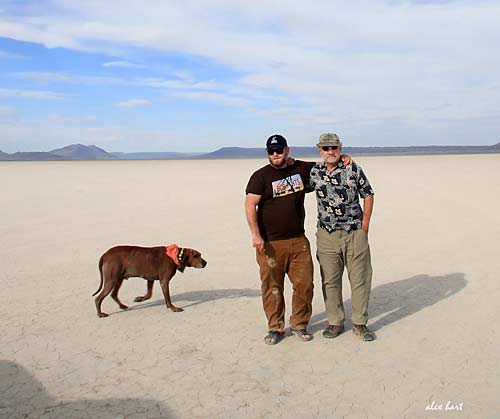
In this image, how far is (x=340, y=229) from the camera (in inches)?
208

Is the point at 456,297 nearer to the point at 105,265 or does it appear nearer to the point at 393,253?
the point at 393,253

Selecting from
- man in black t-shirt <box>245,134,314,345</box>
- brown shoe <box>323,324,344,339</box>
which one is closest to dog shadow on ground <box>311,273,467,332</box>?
brown shoe <box>323,324,344,339</box>

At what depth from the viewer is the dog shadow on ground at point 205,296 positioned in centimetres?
684

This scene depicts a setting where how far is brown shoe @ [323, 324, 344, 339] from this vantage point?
5488 millimetres

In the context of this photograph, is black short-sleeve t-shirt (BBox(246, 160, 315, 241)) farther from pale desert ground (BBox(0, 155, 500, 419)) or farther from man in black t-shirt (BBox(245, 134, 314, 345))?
pale desert ground (BBox(0, 155, 500, 419))

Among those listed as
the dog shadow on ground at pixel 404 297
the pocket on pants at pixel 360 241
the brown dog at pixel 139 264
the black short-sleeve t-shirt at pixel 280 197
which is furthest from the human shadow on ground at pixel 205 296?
the pocket on pants at pixel 360 241

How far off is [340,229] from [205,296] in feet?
8.48

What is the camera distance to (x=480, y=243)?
9867mm

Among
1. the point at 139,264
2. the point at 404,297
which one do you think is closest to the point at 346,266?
the point at 404,297

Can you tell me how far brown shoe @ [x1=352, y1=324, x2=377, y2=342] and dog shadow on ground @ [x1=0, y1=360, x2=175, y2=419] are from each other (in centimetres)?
219

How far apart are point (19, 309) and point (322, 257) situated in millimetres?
3827

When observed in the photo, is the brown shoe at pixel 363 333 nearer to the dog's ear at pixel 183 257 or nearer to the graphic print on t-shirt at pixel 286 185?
the graphic print on t-shirt at pixel 286 185

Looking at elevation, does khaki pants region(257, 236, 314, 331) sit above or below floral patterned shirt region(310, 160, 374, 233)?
below

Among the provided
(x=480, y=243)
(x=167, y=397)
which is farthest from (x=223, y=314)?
(x=480, y=243)
